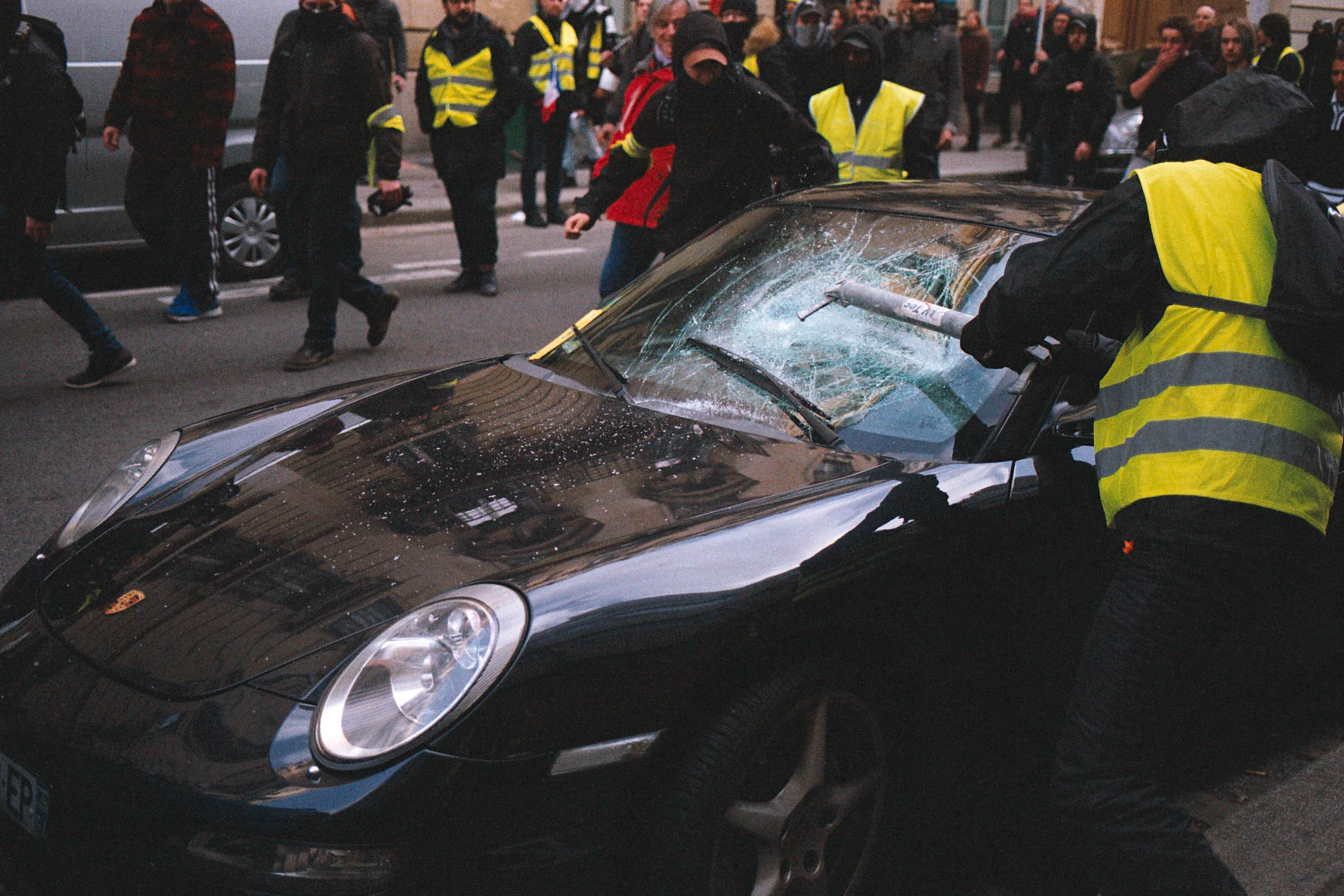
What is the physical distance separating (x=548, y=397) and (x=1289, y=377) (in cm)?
157

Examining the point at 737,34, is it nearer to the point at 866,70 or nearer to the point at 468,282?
the point at 866,70

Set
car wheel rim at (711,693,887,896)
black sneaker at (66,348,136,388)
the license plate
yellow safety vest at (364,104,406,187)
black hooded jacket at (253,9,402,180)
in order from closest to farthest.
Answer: the license plate, car wheel rim at (711,693,887,896), black sneaker at (66,348,136,388), black hooded jacket at (253,9,402,180), yellow safety vest at (364,104,406,187)

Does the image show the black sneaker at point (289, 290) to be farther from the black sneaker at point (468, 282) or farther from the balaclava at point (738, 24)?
the balaclava at point (738, 24)

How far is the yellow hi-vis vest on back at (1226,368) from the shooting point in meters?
2.17

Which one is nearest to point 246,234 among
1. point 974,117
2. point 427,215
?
point 427,215

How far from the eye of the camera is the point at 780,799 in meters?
2.28

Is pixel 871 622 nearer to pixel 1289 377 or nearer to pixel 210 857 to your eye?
pixel 1289 377

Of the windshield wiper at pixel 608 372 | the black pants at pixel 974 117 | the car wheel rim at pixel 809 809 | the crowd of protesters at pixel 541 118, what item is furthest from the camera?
the black pants at pixel 974 117

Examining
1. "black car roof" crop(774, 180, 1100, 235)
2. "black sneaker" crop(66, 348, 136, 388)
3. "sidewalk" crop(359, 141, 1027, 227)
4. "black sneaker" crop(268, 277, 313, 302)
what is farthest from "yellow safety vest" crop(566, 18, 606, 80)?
"black car roof" crop(774, 180, 1100, 235)

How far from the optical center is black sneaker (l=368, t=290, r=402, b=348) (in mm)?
6793

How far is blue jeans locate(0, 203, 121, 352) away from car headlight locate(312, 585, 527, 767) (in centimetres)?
447

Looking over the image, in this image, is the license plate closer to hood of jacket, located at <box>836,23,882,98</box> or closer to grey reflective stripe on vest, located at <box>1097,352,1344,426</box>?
grey reflective stripe on vest, located at <box>1097,352,1344,426</box>

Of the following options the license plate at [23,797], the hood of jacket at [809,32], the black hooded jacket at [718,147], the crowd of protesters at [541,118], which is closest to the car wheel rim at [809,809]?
the license plate at [23,797]

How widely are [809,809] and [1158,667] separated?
63cm
